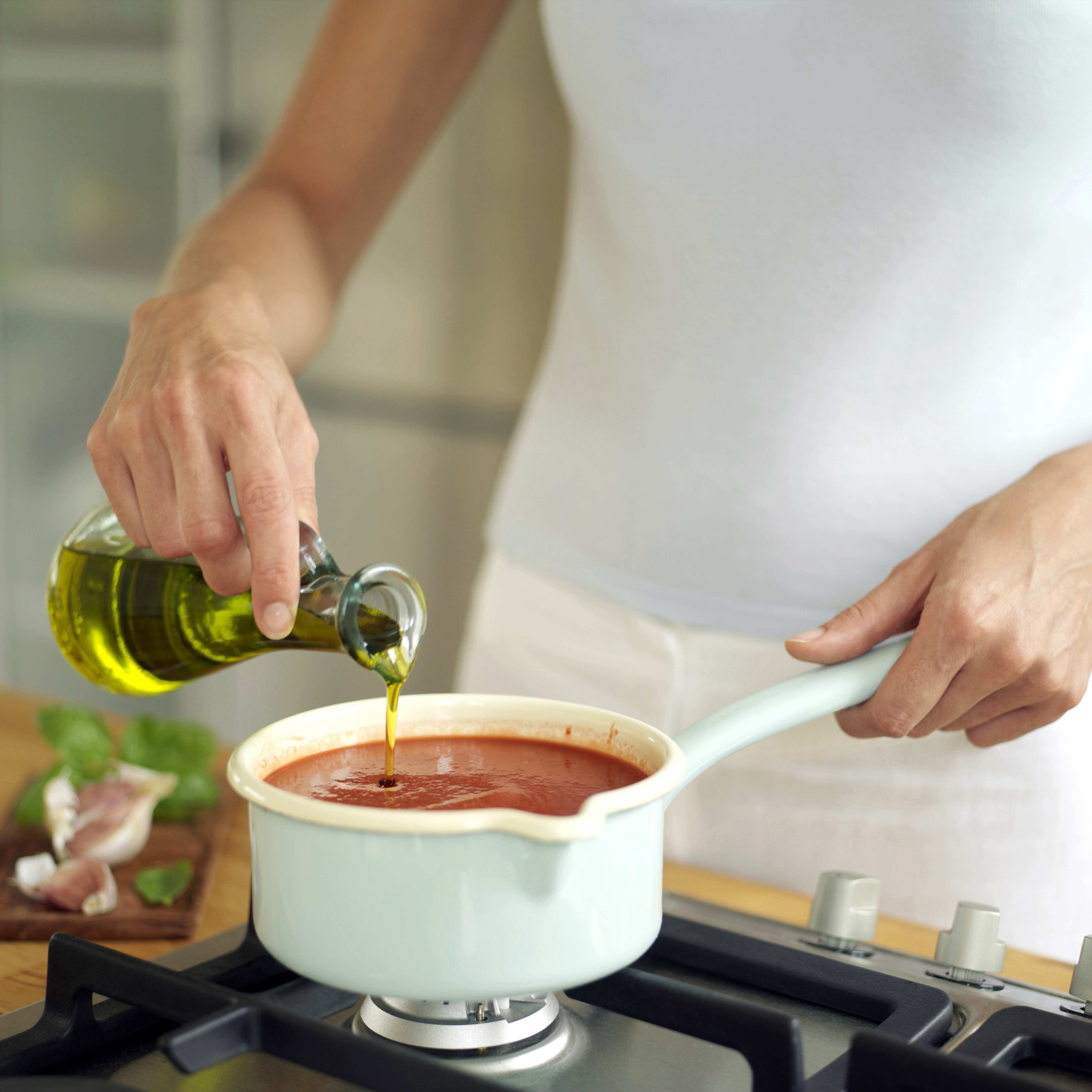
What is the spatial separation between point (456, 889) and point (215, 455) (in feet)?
0.96

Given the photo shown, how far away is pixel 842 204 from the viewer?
2.81 ft

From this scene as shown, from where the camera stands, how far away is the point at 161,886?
78cm

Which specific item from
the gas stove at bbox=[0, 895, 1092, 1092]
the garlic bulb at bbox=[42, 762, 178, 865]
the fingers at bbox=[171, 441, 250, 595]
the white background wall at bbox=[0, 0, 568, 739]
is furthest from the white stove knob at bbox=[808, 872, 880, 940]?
the white background wall at bbox=[0, 0, 568, 739]

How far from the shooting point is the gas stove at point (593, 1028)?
0.48 meters

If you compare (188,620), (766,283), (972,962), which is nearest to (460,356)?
(766,283)

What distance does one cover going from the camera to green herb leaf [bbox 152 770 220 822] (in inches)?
36.5

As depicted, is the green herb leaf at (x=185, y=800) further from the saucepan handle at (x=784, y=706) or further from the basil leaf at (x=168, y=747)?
the saucepan handle at (x=784, y=706)

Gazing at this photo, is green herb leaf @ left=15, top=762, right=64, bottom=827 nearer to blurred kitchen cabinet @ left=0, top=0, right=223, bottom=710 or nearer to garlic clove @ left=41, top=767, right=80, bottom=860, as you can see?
garlic clove @ left=41, top=767, right=80, bottom=860

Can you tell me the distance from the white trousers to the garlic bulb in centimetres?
34

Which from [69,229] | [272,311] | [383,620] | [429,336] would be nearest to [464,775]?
[383,620]

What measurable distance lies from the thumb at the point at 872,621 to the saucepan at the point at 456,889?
0.52ft

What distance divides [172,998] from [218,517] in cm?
24

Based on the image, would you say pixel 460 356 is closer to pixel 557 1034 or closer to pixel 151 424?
pixel 151 424

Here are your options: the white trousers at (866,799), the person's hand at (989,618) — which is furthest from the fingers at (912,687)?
the white trousers at (866,799)
